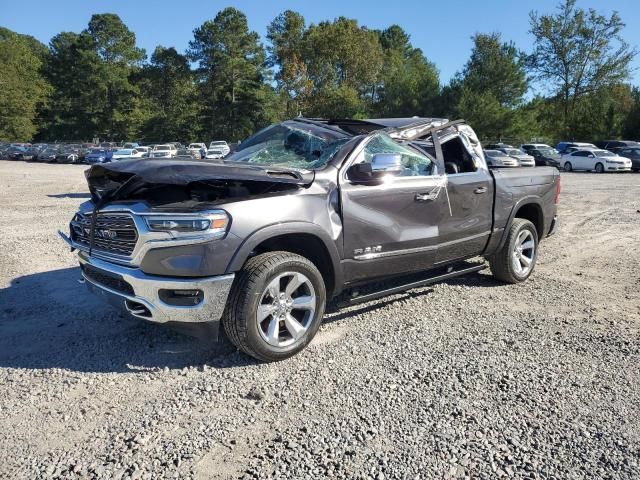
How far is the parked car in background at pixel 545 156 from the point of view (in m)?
34.2

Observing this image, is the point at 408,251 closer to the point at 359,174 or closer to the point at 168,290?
the point at 359,174

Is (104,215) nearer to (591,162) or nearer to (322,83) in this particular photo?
(591,162)

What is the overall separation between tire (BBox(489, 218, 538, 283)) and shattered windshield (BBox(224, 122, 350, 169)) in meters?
2.39

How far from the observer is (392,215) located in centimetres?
440

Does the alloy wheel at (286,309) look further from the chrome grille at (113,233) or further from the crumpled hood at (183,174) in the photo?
the chrome grille at (113,233)

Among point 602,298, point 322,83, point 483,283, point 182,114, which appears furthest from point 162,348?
point 182,114

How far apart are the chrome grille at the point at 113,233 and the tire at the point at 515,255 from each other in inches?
157

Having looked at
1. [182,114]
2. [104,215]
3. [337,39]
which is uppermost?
[337,39]

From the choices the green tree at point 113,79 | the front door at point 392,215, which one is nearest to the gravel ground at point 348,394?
the front door at point 392,215

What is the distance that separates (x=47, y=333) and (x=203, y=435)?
89.1 inches

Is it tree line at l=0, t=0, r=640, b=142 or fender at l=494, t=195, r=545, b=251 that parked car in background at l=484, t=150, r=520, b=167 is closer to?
fender at l=494, t=195, r=545, b=251

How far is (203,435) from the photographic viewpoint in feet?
9.53

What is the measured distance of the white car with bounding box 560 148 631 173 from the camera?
99.3 ft

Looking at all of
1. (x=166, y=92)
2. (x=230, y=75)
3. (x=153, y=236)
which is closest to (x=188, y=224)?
(x=153, y=236)
